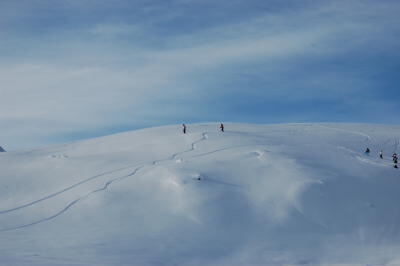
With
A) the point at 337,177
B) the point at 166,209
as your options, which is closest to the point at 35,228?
the point at 166,209

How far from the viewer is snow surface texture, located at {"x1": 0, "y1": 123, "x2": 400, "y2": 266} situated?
2064 cm

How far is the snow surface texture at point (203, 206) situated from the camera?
67.7ft

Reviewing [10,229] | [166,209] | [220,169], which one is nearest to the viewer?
[10,229]

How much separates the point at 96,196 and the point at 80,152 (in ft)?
39.5

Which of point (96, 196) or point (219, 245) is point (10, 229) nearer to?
point (96, 196)

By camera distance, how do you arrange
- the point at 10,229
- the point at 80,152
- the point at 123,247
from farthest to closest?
1. the point at 80,152
2. the point at 10,229
3. the point at 123,247

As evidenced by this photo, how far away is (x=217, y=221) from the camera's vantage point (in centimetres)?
2397

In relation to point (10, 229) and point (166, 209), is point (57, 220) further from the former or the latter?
point (166, 209)

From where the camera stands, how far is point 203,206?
24.9 m

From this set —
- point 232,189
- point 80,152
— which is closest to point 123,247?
point 232,189

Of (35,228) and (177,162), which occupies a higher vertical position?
(177,162)

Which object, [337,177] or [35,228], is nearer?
[35,228]

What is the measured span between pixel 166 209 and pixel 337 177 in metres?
9.68

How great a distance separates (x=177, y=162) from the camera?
3019cm
